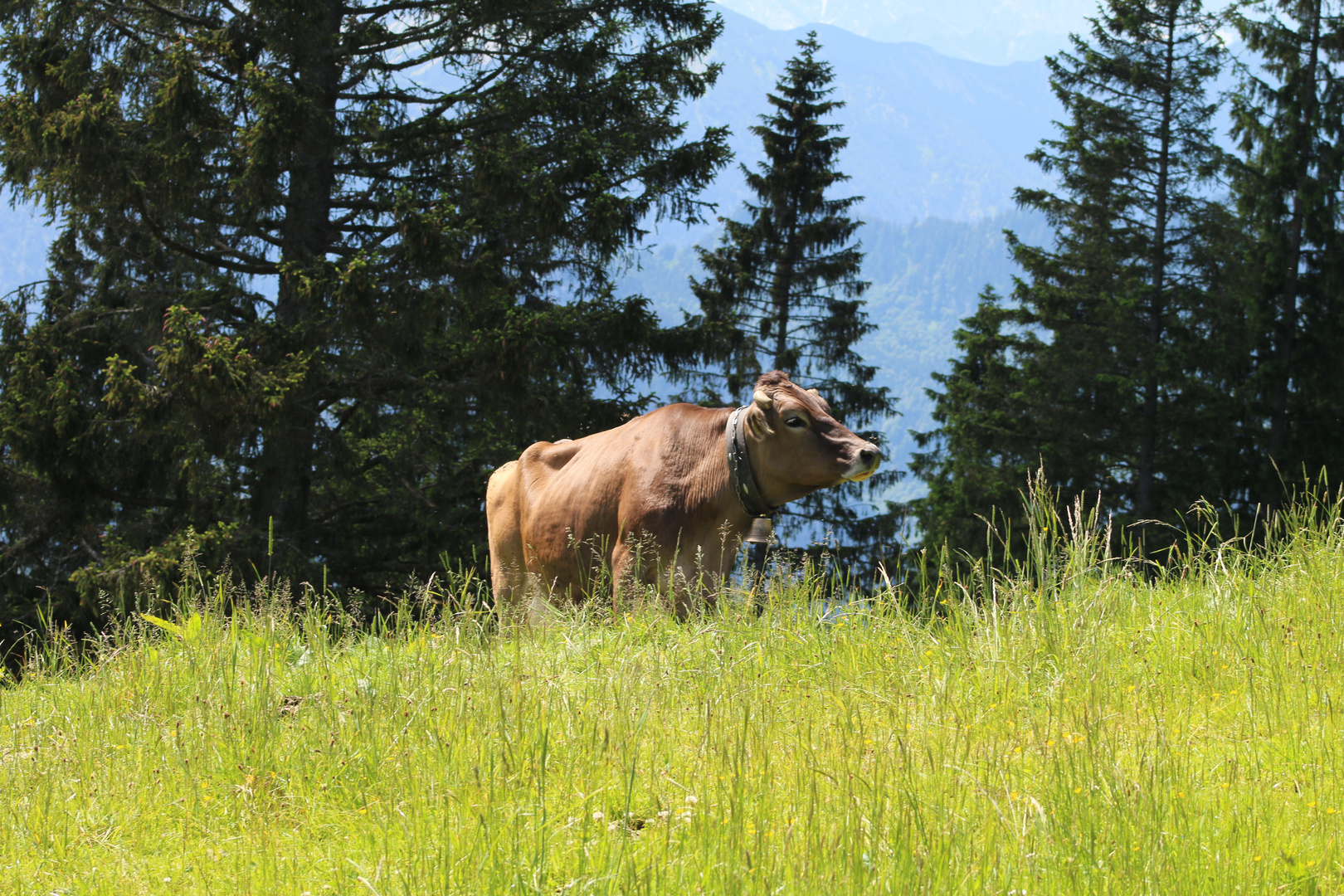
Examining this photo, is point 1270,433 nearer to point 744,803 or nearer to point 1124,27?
point 1124,27

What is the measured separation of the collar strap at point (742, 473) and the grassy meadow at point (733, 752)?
1030mm

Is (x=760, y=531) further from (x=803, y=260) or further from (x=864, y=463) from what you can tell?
(x=803, y=260)

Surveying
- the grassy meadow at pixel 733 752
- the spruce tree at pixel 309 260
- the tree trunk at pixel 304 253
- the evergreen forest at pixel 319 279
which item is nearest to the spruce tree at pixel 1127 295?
the evergreen forest at pixel 319 279

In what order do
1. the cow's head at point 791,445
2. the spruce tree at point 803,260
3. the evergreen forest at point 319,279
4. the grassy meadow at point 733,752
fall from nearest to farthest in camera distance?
the grassy meadow at point 733,752
the cow's head at point 791,445
the evergreen forest at point 319,279
the spruce tree at point 803,260

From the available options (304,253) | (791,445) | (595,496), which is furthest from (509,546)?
(304,253)

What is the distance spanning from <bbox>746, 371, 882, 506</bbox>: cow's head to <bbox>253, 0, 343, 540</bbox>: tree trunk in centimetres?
876

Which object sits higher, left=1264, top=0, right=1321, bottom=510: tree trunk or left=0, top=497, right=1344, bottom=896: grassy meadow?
left=1264, top=0, right=1321, bottom=510: tree trunk

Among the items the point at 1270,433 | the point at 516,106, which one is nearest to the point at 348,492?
the point at 516,106

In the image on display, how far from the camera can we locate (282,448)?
14.1 m

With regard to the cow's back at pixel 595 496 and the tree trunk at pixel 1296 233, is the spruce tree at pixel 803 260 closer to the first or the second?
the tree trunk at pixel 1296 233

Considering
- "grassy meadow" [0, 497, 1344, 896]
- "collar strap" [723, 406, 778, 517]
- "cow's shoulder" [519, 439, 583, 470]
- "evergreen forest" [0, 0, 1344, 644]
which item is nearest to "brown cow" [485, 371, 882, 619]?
"collar strap" [723, 406, 778, 517]

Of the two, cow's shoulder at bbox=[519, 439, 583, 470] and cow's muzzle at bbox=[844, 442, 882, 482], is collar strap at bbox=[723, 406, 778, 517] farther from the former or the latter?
cow's shoulder at bbox=[519, 439, 583, 470]

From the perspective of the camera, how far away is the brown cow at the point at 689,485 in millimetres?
6266

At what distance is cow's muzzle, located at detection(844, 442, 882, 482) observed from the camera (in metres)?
5.90
